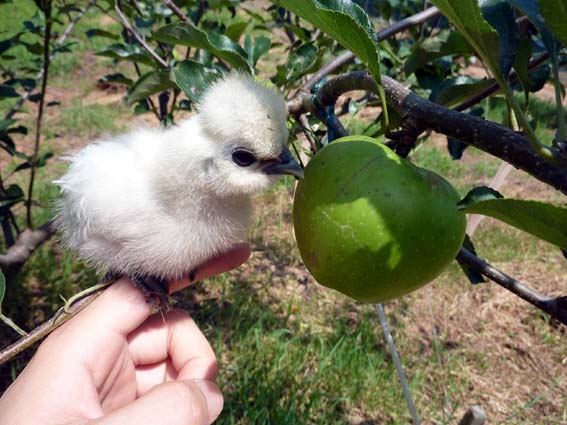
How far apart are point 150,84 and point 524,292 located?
3.27 feet

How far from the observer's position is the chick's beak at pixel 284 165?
1020 millimetres

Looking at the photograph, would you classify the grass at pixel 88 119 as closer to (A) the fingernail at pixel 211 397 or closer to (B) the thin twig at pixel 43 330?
(B) the thin twig at pixel 43 330

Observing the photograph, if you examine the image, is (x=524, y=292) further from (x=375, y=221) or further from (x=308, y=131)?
(x=308, y=131)

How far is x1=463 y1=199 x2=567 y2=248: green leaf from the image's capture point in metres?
0.49

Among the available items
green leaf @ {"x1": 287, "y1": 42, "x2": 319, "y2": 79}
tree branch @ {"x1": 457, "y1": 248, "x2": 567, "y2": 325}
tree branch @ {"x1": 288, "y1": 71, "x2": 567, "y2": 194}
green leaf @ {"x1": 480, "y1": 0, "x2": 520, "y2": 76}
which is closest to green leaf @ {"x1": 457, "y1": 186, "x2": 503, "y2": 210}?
tree branch @ {"x1": 288, "y1": 71, "x2": 567, "y2": 194}

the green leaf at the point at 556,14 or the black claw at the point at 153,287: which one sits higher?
the green leaf at the point at 556,14

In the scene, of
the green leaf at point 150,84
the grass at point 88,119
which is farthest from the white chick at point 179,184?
the grass at point 88,119

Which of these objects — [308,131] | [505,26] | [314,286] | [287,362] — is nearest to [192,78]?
[308,131]

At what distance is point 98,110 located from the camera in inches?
187

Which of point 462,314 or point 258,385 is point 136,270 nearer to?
point 258,385

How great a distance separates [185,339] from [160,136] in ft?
1.98

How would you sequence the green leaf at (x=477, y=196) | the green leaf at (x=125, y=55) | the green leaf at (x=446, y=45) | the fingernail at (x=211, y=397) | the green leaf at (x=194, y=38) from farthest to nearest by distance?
the green leaf at (x=125, y=55)
the fingernail at (x=211, y=397)
the green leaf at (x=446, y=45)
the green leaf at (x=194, y=38)
the green leaf at (x=477, y=196)

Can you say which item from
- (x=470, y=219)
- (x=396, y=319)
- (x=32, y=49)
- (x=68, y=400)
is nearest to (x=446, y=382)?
(x=396, y=319)

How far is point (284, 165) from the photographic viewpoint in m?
1.04
